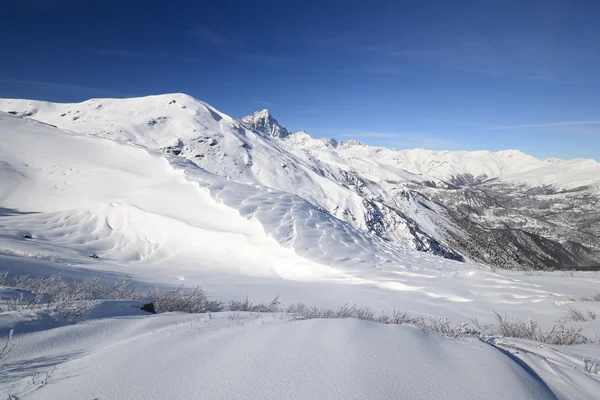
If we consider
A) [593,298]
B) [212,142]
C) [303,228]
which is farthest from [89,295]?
[212,142]

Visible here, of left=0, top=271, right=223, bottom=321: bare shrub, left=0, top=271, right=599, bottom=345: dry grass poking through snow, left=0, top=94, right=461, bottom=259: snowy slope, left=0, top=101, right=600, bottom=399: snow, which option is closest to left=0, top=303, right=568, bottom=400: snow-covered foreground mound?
left=0, top=101, right=600, bottom=399: snow

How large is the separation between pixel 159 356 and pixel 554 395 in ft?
10.3

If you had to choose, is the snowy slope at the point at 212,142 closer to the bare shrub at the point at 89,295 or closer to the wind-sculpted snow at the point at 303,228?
the wind-sculpted snow at the point at 303,228

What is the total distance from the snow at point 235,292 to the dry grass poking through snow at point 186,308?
1.10 ft

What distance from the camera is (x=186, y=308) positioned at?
205 inches

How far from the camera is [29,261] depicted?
6.44 m

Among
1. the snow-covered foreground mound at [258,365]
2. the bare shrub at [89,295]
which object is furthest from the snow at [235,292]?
the bare shrub at [89,295]

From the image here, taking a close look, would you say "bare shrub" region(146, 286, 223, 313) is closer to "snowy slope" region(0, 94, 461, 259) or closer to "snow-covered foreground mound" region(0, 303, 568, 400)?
"snow-covered foreground mound" region(0, 303, 568, 400)

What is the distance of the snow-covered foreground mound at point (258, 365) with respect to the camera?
2090 millimetres

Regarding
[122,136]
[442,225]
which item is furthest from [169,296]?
[442,225]

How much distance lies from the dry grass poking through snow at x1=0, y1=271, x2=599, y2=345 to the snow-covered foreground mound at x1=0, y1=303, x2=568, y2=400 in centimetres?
52

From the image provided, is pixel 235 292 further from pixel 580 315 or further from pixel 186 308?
pixel 580 315

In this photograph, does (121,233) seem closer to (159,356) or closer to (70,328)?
(70,328)

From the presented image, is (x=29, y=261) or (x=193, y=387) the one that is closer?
(x=193, y=387)
